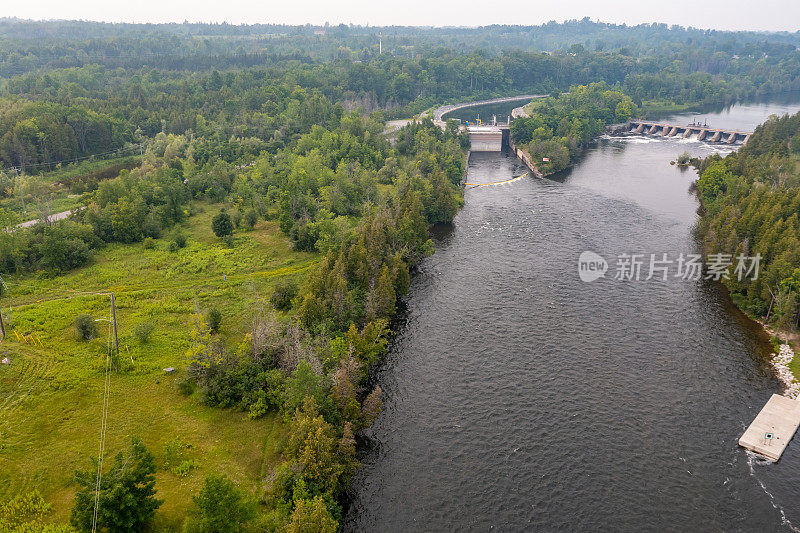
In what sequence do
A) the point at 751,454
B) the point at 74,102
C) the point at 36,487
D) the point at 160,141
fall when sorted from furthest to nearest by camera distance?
the point at 74,102
the point at 160,141
the point at 751,454
the point at 36,487

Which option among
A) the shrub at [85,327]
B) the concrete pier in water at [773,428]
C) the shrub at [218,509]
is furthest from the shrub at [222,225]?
the concrete pier in water at [773,428]

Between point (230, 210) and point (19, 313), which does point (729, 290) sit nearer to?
point (230, 210)

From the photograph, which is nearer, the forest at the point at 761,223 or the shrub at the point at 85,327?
the shrub at the point at 85,327

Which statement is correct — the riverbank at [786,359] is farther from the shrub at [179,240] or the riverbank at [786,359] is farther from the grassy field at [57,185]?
the grassy field at [57,185]

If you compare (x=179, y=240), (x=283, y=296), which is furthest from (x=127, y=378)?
(x=179, y=240)

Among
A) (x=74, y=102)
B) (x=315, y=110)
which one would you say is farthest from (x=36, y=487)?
(x=74, y=102)

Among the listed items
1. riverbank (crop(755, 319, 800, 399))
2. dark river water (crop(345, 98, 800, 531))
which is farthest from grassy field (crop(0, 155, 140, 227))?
riverbank (crop(755, 319, 800, 399))
